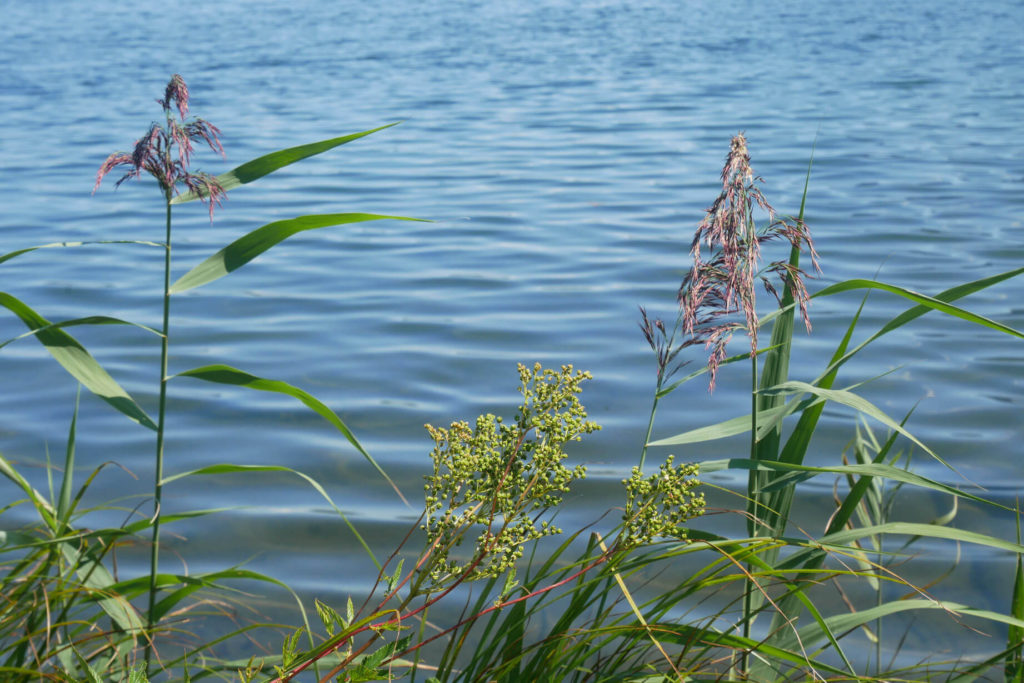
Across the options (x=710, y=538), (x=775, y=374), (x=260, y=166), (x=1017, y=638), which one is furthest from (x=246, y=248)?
(x=1017, y=638)

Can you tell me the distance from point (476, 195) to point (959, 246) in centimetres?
379

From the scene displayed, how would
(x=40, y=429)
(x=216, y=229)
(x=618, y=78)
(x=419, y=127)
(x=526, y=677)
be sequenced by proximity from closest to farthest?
(x=526, y=677)
(x=40, y=429)
(x=216, y=229)
(x=419, y=127)
(x=618, y=78)

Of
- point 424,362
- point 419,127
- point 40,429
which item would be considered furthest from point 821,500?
point 419,127

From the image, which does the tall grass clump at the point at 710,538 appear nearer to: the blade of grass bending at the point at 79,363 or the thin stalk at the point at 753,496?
the thin stalk at the point at 753,496

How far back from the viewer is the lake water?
370cm

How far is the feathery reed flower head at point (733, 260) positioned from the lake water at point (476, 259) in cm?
136

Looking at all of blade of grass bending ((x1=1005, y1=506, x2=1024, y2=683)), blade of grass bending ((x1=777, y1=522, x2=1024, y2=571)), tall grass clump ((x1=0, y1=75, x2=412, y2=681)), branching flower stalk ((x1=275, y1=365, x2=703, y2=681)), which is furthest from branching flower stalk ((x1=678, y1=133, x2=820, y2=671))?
tall grass clump ((x1=0, y1=75, x2=412, y2=681))

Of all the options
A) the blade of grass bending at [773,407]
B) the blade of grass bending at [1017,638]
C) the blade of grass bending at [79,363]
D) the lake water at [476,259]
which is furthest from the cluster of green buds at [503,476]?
the lake water at [476,259]

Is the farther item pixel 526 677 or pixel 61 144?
pixel 61 144

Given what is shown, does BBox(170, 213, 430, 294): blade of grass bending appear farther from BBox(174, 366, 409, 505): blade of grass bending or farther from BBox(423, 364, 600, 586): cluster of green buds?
BBox(423, 364, 600, 586): cluster of green buds

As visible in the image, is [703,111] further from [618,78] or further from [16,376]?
[16,376]

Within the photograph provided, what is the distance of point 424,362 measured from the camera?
15.6 ft

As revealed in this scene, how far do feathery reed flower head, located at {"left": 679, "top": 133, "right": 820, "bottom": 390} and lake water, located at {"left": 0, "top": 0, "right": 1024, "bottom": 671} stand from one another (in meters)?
1.36

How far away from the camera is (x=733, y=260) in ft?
5.06
